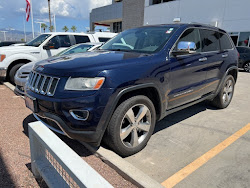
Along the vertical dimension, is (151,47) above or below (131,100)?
above

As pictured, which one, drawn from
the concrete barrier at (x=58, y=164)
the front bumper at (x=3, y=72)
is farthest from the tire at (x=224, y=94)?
the front bumper at (x=3, y=72)

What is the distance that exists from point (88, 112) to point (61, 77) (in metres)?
0.53

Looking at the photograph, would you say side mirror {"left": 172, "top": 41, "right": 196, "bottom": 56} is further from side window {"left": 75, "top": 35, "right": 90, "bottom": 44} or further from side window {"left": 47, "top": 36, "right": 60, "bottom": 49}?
side window {"left": 75, "top": 35, "right": 90, "bottom": 44}

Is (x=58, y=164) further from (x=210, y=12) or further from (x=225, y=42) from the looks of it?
(x=210, y=12)

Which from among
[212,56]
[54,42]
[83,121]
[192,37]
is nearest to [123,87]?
[83,121]

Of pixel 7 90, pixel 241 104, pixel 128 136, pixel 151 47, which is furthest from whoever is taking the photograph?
pixel 7 90

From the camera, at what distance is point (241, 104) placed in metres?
5.63

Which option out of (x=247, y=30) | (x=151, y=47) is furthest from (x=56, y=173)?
(x=247, y=30)

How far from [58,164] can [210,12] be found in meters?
18.9

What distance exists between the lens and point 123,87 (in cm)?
253

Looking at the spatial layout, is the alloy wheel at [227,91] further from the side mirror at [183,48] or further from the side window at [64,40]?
the side window at [64,40]

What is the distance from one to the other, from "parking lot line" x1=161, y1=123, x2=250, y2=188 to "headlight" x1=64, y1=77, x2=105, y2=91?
1338 mm

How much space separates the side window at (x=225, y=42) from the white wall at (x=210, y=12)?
1251 cm

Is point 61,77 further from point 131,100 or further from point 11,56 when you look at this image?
point 11,56
